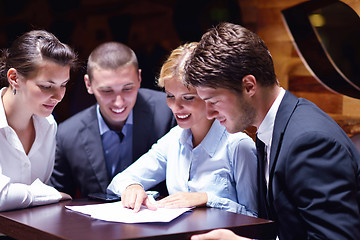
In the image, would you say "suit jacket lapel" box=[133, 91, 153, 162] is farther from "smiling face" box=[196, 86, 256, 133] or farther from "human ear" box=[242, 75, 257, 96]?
"human ear" box=[242, 75, 257, 96]

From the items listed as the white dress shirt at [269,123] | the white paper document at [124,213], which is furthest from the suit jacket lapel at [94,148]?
the white dress shirt at [269,123]

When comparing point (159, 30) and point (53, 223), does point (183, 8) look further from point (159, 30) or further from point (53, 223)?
point (53, 223)

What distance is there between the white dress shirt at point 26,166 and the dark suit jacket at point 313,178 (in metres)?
1.04

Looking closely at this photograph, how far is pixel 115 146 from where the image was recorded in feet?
9.95

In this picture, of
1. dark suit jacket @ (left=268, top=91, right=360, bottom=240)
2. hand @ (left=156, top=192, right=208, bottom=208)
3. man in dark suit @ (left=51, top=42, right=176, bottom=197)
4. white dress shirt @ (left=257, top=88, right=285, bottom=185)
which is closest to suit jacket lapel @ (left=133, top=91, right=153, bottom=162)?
man in dark suit @ (left=51, top=42, right=176, bottom=197)

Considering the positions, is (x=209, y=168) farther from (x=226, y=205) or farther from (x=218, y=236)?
(x=218, y=236)

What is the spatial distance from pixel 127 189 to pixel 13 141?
2.02 ft

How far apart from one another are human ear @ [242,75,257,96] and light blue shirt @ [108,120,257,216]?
15.1 inches

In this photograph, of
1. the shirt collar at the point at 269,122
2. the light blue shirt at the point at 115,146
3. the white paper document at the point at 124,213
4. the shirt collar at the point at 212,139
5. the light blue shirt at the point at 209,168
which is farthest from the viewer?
the light blue shirt at the point at 115,146

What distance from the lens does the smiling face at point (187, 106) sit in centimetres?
229

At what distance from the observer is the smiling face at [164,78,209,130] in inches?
90.4

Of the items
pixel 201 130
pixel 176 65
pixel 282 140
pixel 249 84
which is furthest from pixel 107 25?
pixel 282 140

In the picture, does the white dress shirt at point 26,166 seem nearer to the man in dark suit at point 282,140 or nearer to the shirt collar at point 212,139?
the shirt collar at point 212,139

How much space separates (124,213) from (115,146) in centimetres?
117
